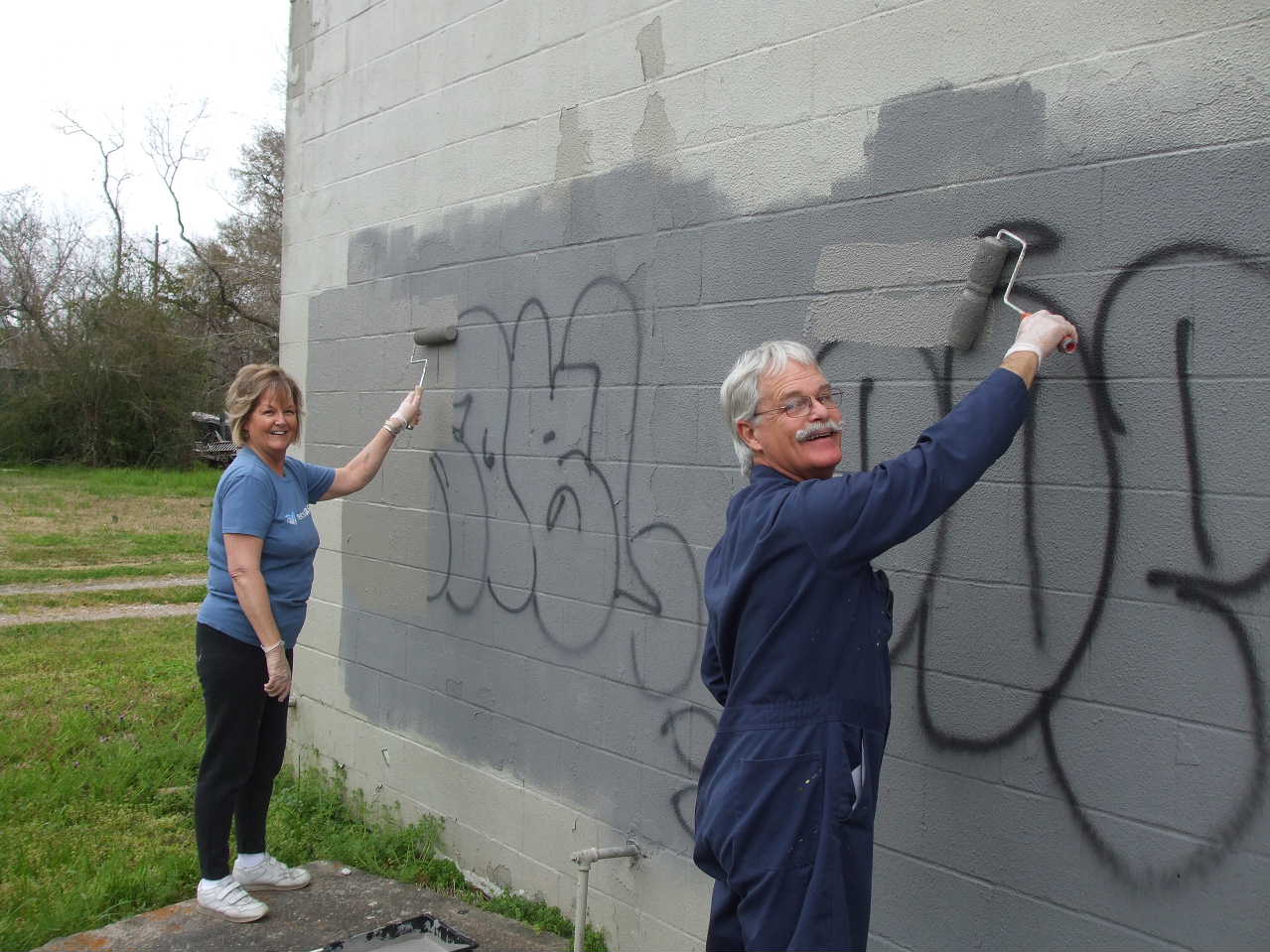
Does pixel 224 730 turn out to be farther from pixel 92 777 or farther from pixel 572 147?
pixel 572 147

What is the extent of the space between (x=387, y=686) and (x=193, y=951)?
135cm

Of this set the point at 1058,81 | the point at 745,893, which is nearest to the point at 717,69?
the point at 1058,81

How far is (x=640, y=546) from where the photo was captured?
3715 millimetres

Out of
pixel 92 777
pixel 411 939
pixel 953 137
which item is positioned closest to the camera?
pixel 953 137

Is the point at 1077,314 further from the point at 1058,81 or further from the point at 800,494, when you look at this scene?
the point at 800,494

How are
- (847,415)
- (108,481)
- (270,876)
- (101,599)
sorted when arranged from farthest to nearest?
(108,481), (101,599), (270,876), (847,415)

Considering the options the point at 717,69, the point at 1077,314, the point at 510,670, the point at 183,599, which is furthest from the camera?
the point at 183,599

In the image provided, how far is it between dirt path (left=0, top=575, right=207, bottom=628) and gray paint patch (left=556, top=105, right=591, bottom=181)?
7.27m

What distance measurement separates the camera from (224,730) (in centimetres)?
401

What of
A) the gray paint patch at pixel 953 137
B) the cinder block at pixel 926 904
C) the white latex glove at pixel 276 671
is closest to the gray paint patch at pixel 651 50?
the gray paint patch at pixel 953 137

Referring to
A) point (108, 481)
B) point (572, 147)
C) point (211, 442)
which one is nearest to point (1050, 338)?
point (572, 147)

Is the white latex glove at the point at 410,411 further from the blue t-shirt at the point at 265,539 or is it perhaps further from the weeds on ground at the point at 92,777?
the weeds on ground at the point at 92,777

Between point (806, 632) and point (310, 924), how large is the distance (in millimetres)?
2611

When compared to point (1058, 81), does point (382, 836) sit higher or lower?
lower
